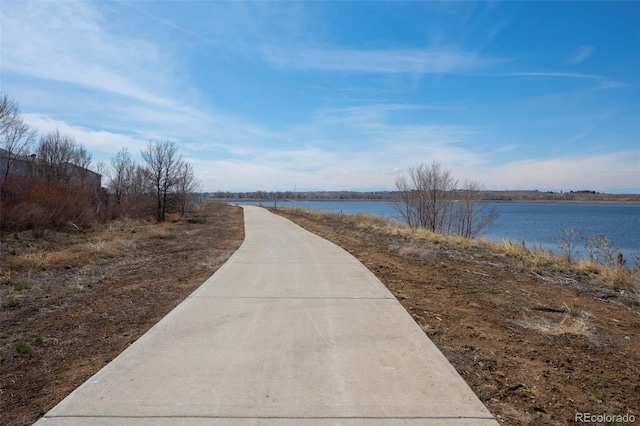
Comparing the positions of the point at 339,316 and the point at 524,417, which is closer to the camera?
the point at 524,417

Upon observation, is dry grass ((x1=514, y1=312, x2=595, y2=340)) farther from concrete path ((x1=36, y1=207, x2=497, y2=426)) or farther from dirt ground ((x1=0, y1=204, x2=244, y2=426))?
dirt ground ((x1=0, y1=204, x2=244, y2=426))

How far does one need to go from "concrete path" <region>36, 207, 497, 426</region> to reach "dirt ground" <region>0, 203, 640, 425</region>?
327 mm

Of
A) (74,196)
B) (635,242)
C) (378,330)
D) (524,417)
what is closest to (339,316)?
(378,330)

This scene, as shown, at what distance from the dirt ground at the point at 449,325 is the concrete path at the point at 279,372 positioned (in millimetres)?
327

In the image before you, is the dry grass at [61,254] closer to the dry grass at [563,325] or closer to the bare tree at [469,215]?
the dry grass at [563,325]

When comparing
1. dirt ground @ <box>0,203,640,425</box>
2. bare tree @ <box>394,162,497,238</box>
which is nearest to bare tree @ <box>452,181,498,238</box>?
bare tree @ <box>394,162,497,238</box>

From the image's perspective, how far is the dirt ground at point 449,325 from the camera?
3.71m

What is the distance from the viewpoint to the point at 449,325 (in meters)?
5.66

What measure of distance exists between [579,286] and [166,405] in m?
8.49

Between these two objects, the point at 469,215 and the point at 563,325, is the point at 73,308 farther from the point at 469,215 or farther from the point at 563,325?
the point at 469,215

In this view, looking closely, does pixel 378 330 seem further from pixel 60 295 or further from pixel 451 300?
pixel 60 295

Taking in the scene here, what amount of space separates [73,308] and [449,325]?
230 inches

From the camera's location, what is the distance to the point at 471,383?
3885 mm

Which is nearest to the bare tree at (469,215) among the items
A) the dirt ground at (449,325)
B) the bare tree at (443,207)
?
the bare tree at (443,207)
